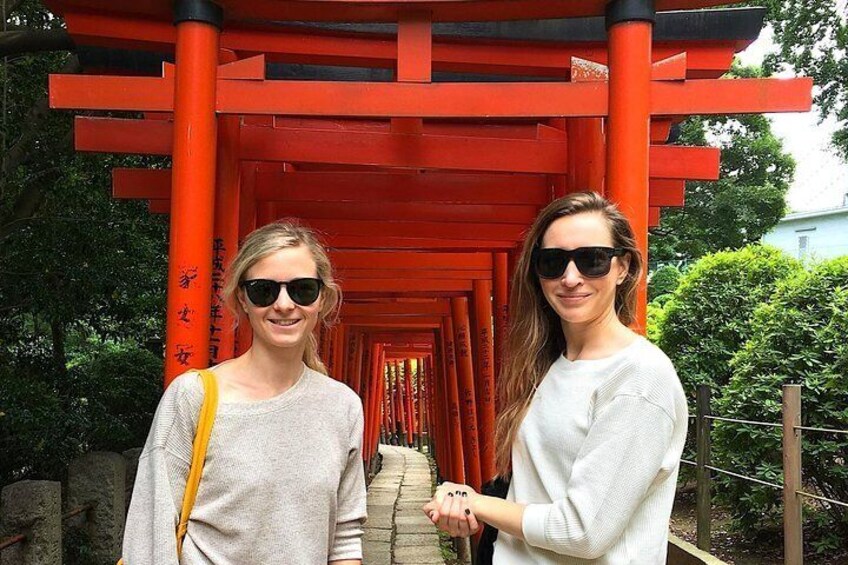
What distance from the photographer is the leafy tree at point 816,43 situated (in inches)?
420

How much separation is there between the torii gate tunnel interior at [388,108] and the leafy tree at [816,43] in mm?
5514

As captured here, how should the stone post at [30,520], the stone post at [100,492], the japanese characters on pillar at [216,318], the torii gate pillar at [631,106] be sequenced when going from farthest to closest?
the stone post at [100,492] < the japanese characters on pillar at [216,318] < the stone post at [30,520] < the torii gate pillar at [631,106]

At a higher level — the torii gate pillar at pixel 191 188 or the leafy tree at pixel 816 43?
the leafy tree at pixel 816 43

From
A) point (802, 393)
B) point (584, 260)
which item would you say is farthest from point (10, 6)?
point (584, 260)

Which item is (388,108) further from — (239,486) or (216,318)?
(239,486)

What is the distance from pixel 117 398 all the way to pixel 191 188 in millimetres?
5776

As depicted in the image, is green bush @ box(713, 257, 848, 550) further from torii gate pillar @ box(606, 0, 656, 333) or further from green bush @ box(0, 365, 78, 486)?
green bush @ box(0, 365, 78, 486)

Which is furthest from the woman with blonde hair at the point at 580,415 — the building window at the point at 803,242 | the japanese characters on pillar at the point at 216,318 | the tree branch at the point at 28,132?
the building window at the point at 803,242

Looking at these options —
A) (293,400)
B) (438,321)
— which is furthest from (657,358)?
(438,321)

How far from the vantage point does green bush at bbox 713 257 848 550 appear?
18.9 ft

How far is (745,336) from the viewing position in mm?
8828

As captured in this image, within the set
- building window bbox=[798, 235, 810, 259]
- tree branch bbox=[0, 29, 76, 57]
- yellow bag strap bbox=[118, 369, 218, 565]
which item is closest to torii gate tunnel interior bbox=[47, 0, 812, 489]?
tree branch bbox=[0, 29, 76, 57]

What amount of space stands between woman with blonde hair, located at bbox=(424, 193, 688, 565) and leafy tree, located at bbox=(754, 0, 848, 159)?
9.84 meters

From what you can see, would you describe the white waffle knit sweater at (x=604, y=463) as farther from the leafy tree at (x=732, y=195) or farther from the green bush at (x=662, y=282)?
the green bush at (x=662, y=282)
